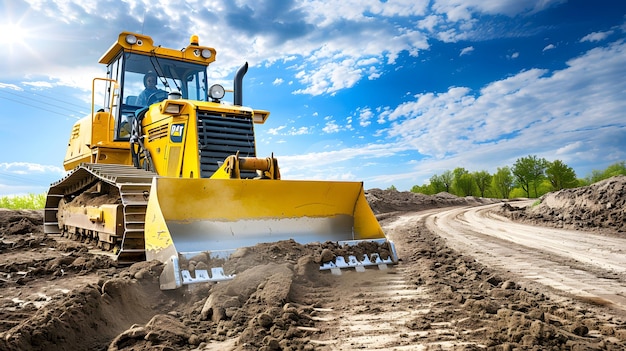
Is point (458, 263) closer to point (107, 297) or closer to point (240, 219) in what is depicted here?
point (240, 219)

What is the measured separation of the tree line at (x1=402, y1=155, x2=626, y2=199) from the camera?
152 feet

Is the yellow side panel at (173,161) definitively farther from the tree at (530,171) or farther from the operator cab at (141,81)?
the tree at (530,171)

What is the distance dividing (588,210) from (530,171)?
41.2 meters

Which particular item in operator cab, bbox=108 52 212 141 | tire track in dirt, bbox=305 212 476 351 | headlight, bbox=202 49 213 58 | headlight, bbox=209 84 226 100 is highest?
headlight, bbox=202 49 213 58

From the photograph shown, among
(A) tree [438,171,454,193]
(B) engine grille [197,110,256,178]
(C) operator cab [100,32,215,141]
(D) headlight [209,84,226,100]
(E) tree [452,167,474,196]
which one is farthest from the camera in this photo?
(A) tree [438,171,454,193]

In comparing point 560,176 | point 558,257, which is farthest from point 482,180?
point 558,257

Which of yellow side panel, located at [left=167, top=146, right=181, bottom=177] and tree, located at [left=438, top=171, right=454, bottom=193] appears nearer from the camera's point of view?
yellow side panel, located at [left=167, top=146, right=181, bottom=177]

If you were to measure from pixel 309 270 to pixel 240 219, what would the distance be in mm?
1335

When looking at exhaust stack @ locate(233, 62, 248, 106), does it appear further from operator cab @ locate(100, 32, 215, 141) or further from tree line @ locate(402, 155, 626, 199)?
tree line @ locate(402, 155, 626, 199)

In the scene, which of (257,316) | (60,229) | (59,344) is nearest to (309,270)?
(257,316)

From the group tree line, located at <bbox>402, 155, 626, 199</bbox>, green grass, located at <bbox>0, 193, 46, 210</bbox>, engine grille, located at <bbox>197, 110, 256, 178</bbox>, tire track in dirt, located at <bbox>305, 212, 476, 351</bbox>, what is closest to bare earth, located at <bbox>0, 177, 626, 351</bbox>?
tire track in dirt, located at <bbox>305, 212, 476, 351</bbox>

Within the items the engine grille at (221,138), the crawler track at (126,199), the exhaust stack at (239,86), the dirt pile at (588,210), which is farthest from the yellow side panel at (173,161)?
the dirt pile at (588,210)

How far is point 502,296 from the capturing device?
4.15 m

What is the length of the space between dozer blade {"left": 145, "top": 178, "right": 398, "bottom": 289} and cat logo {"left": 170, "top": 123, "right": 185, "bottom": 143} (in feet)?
6.09
